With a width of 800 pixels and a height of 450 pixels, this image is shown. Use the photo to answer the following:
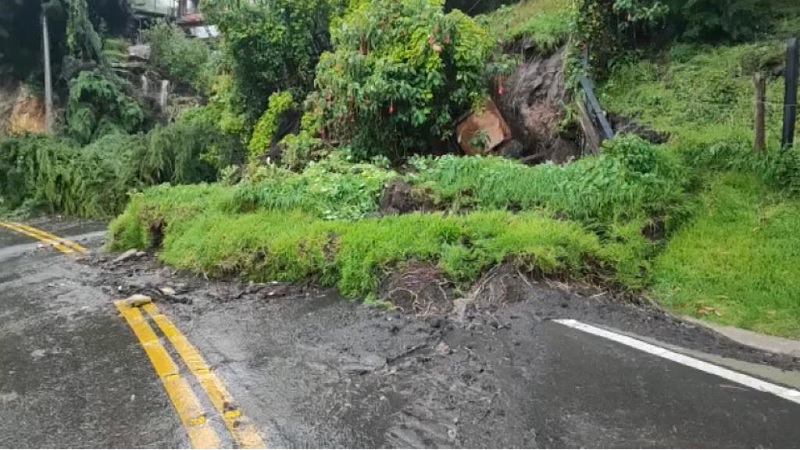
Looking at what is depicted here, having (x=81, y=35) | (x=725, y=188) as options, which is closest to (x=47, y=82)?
(x=81, y=35)

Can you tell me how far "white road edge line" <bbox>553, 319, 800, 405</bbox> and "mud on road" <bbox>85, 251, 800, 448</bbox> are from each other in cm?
12

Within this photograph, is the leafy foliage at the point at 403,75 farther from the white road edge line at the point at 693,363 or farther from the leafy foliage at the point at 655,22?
the white road edge line at the point at 693,363

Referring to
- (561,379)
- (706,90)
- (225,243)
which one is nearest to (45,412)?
(561,379)

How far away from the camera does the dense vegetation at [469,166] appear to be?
6398mm

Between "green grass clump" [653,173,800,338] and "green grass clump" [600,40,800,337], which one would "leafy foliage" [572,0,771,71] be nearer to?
"green grass clump" [600,40,800,337]

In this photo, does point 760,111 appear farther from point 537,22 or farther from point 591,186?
point 537,22

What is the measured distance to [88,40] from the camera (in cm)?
2981

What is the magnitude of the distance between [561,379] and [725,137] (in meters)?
5.33

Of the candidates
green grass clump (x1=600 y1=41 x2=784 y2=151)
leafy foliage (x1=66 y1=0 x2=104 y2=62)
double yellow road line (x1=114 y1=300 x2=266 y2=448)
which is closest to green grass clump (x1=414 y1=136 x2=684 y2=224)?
green grass clump (x1=600 y1=41 x2=784 y2=151)

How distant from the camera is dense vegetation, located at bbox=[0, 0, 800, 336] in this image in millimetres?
6398

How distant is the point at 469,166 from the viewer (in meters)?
8.69

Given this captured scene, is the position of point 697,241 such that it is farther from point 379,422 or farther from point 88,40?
point 88,40

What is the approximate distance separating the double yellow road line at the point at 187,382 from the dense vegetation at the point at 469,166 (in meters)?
1.63

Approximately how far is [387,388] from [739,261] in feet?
12.4
